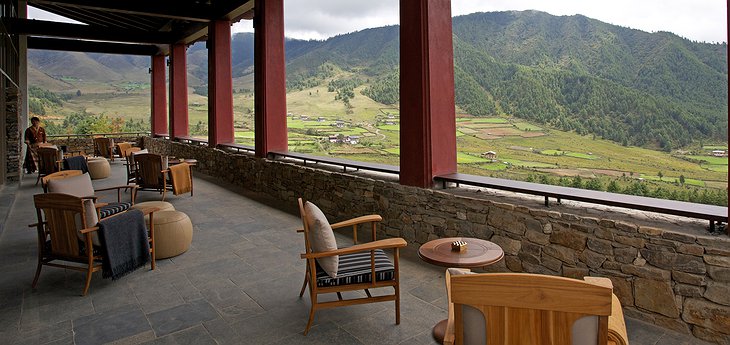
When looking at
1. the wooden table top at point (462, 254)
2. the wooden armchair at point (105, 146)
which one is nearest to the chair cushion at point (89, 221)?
the wooden table top at point (462, 254)

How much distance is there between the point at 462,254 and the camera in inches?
102

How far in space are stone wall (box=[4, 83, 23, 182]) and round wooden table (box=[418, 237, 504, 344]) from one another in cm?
1005

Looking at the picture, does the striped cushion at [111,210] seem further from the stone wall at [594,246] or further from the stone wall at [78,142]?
the stone wall at [78,142]

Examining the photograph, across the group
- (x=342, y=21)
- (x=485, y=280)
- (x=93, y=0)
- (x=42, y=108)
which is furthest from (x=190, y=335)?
(x=42, y=108)

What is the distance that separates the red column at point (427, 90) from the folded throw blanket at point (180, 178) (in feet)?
14.7

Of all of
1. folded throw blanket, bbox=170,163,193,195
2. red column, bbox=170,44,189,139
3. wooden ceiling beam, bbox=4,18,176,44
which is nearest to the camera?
folded throw blanket, bbox=170,163,193,195

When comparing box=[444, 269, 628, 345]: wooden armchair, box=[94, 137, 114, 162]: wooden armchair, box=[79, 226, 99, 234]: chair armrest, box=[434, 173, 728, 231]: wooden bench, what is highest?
box=[94, 137, 114, 162]: wooden armchair

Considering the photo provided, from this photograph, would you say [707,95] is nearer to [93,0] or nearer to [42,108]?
[93,0]

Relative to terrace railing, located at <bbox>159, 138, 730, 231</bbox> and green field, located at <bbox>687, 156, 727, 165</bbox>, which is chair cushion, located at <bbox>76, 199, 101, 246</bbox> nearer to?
terrace railing, located at <bbox>159, 138, 730, 231</bbox>

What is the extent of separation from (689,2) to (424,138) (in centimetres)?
234

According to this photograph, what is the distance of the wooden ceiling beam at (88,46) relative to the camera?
1337cm

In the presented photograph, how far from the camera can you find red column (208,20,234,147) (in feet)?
32.9

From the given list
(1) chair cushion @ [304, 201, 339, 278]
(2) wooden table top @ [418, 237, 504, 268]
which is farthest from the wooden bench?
(1) chair cushion @ [304, 201, 339, 278]

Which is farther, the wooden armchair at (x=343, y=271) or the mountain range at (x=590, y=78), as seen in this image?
the mountain range at (x=590, y=78)
